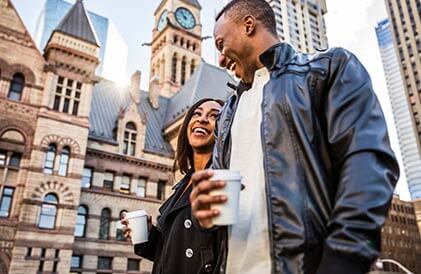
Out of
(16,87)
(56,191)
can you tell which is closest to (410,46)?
(16,87)

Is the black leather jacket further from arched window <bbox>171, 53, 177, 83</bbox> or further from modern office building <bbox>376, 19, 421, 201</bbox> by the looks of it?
modern office building <bbox>376, 19, 421, 201</bbox>

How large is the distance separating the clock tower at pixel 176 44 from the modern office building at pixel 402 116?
78030 millimetres

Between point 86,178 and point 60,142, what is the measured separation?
2.87 meters

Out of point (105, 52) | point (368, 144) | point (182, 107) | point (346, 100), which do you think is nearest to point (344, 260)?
point (368, 144)

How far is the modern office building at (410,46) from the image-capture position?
200 ft

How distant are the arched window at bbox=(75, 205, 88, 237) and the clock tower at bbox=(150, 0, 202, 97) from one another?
Answer: 21.4 metres

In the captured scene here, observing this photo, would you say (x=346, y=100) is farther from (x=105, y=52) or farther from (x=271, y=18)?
(x=105, y=52)

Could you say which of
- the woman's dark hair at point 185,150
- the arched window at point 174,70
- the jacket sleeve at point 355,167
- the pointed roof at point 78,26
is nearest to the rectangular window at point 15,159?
the pointed roof at point 78,26

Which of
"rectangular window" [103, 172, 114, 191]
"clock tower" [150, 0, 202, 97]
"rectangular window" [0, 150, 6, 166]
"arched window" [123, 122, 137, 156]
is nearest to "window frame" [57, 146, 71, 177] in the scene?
"rectangular window" [0, 150, 6, 166]

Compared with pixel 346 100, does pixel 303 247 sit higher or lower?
lower

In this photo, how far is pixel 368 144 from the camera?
4.78 ft

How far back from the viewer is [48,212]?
17984 mm

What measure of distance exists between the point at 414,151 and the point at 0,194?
4495 inches

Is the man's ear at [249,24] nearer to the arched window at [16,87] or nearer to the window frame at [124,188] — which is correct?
the arched window at [16,87]
